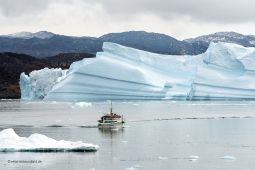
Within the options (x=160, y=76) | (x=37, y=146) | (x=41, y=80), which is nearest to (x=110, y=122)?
(x=37, y=146)

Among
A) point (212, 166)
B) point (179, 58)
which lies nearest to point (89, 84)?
point (179, 58)

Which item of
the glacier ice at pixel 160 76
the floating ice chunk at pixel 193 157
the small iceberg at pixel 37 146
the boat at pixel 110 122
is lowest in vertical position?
the floating ice chunk at pixel 193 157

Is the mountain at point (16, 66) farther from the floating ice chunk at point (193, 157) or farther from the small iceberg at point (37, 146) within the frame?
the floating ice chunk at point (193, 157)

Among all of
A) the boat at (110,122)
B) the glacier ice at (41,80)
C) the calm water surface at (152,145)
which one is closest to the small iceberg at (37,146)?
Result: the calm water surface at (152,145)

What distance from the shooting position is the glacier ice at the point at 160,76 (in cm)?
6587

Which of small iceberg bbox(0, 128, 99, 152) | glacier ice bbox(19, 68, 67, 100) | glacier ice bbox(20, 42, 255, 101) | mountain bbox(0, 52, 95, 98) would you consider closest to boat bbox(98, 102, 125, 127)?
small iceberg bbox(0, 128, 99, 152)

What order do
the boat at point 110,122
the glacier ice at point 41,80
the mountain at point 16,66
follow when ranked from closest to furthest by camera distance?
the boat at point 110,122 < the glacier ice at point 41,80 < the mountain at point 16,66

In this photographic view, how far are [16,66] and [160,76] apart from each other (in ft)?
348

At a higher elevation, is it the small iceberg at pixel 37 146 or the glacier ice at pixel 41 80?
the glacier ice at pixel 41 80

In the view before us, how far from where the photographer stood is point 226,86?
66.2 meters

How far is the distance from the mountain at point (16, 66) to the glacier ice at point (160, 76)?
73146mm

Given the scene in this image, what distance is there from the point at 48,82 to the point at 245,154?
193 feet

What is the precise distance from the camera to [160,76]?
6838 cm

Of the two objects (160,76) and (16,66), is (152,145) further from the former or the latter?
(16,66)
